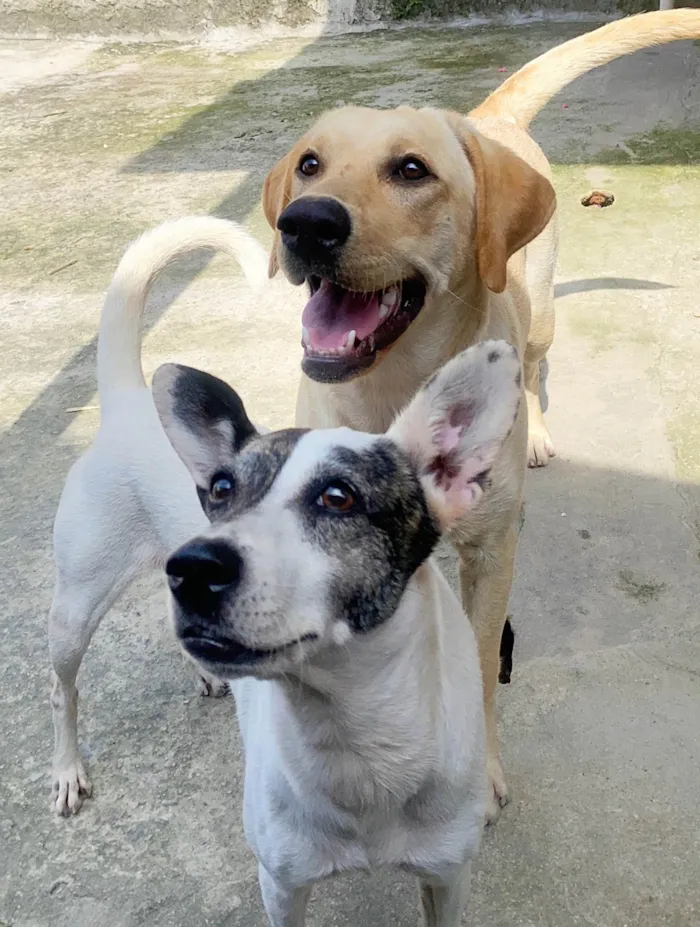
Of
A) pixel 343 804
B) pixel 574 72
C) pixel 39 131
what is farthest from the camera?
pixel 39 131

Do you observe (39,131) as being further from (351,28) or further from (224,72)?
(351,28)

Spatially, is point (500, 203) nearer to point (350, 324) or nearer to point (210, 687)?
point (350, 324)

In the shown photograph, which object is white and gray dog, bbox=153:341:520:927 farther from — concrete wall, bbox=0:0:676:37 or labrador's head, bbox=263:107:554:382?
concrete wall, bbox=0:0:676:37

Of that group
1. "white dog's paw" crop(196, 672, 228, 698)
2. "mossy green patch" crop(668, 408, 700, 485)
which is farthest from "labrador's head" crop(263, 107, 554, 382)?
"mossy green patch" crop(668, 408, 700, 485)

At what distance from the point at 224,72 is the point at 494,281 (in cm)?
797

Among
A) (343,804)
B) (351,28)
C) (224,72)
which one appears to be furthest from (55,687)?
(351,28)

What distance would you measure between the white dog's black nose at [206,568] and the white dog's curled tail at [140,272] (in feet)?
4.08

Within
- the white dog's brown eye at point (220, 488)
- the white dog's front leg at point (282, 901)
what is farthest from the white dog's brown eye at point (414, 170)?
the white dog's front leg at point (282, 901)

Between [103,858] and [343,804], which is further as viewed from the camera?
[103,858]

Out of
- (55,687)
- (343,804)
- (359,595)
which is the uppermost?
(359,595)

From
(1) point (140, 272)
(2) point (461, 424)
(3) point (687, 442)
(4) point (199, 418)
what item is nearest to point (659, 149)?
(3) point (687, 442)

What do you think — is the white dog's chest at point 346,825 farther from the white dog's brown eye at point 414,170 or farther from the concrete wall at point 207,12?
the concrete wall at point 207,12

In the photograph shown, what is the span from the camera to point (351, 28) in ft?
33.8

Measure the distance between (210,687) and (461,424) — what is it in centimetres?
148
